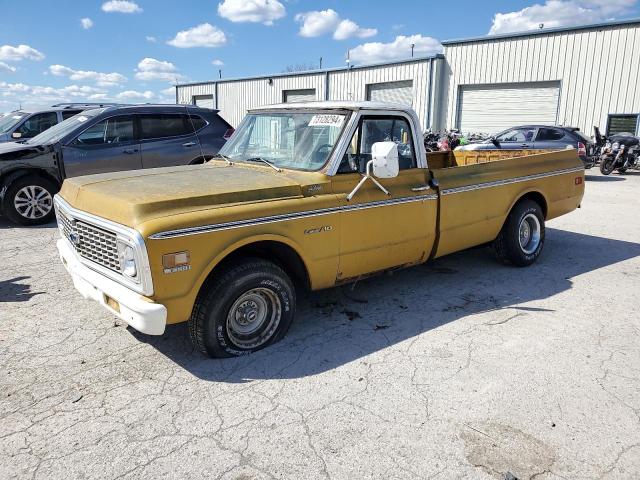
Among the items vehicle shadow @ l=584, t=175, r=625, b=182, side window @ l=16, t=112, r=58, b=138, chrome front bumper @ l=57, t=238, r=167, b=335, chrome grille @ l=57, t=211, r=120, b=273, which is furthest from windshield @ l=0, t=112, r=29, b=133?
vehicle shadow @ l=584, t=175, r=625, b=182

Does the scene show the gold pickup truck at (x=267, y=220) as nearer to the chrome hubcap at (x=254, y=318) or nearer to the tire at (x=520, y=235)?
the chrome hubcap at (x=254, y=318)

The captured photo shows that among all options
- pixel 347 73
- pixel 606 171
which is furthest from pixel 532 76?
pixel 347 73

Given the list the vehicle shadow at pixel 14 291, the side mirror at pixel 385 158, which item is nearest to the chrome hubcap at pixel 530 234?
the side mirror at pixel 385 158

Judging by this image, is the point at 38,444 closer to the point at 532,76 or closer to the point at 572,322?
the point at 572,322

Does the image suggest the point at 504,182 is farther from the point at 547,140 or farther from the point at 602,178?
the point at 602,178

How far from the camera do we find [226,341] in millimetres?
3844

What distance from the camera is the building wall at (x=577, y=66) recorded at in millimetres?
18078

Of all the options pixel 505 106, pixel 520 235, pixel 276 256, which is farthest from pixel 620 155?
pixel 276 256

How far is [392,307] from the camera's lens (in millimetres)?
4961

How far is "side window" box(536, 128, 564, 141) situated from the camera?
14.6m

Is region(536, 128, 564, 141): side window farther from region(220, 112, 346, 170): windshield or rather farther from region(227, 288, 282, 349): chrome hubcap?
region(227, 288, 282, 349): chrome hubcap

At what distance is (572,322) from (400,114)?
2.53m

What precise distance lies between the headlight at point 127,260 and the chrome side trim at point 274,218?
0.77 ft

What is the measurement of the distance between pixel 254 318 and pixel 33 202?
612 cm
